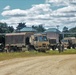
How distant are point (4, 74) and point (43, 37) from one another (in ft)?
116

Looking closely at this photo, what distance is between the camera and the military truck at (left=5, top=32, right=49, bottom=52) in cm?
5181

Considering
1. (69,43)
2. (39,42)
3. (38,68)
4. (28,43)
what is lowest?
(38,68)

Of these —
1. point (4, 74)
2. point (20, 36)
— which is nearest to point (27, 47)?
point (20, 36)

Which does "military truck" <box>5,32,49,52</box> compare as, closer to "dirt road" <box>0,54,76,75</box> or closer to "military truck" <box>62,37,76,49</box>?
"military truck" <box>62,37,76,49</box>

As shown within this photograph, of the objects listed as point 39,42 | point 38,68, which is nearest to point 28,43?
point 39,42

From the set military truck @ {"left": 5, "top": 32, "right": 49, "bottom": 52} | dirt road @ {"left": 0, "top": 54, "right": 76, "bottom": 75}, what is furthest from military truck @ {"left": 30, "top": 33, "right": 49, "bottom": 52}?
dirt road @ {"left": 0, "top": 54, "right": 76, "bottom": 75}

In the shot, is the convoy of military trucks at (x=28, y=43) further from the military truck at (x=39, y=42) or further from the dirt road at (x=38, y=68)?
the dirt road at (x=38, y=68)

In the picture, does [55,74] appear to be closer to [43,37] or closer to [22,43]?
[43,37]

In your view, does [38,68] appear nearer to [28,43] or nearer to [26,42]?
[28,43]

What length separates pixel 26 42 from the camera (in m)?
57.9

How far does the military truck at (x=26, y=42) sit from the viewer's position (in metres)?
51.8

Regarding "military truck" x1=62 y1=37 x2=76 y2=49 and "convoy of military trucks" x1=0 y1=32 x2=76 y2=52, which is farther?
"military truck" x1=62 y1=37 x2=76 y2=49

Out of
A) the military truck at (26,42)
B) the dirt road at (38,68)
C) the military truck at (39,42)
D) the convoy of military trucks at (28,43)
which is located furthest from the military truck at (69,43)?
the dirt road at (38,68)

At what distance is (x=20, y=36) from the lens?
193ft
